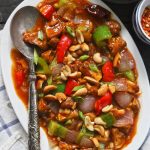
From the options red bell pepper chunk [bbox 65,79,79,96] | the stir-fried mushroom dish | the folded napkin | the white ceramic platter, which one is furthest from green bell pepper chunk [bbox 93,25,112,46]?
the folded napkin

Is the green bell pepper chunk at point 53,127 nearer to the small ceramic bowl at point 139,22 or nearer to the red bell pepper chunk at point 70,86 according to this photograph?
the red bell pepper chunk at point 70,86

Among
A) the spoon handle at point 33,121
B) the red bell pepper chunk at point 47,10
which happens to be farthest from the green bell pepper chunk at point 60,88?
the red bell pepper chunk at point 47,10

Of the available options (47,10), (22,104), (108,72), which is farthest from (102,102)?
(47,10)

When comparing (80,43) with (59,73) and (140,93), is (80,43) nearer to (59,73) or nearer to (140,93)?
(59,73)

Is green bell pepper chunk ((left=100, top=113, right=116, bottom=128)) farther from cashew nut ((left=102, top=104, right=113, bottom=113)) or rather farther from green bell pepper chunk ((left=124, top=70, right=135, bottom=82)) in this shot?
green bell pepper chunk ((left=124, top=70, right=135, bottom=82))

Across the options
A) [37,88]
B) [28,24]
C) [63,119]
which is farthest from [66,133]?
[28,24]

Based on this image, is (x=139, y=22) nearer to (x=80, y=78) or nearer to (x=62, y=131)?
(x=80, y=78)
